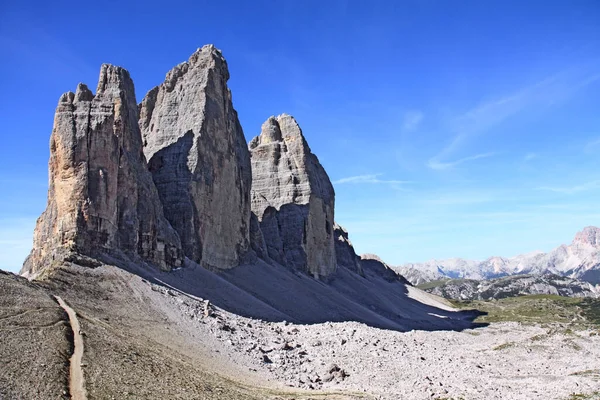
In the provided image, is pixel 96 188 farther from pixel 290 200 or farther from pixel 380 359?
pixel 290 200

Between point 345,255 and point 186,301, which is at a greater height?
point 345,255

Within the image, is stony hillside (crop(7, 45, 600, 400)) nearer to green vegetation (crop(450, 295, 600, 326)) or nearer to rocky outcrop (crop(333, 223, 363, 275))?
green vegetation (crop(450, 295, 600, 326))

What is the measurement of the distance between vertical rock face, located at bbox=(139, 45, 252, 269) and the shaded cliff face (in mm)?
9315

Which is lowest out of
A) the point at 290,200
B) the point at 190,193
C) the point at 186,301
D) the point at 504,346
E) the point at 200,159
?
the point at 504,346

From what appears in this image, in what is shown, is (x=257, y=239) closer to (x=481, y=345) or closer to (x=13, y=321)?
(x=481, y=345)

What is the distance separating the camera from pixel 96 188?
45.2 meters

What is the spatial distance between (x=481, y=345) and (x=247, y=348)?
101ft

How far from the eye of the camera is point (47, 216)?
46.3 metres

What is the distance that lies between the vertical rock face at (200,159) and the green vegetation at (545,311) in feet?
199

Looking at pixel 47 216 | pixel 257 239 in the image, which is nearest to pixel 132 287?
pixel 47 216

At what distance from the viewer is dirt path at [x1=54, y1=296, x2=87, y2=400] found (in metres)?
20.8

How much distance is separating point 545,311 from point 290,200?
7186 centimetres

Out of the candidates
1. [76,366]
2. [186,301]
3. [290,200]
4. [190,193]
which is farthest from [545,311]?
[76,366]

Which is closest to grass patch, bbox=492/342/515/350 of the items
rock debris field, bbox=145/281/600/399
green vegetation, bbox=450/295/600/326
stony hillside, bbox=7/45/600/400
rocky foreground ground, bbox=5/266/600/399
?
rock debris field, bbox=145/281/600/399
